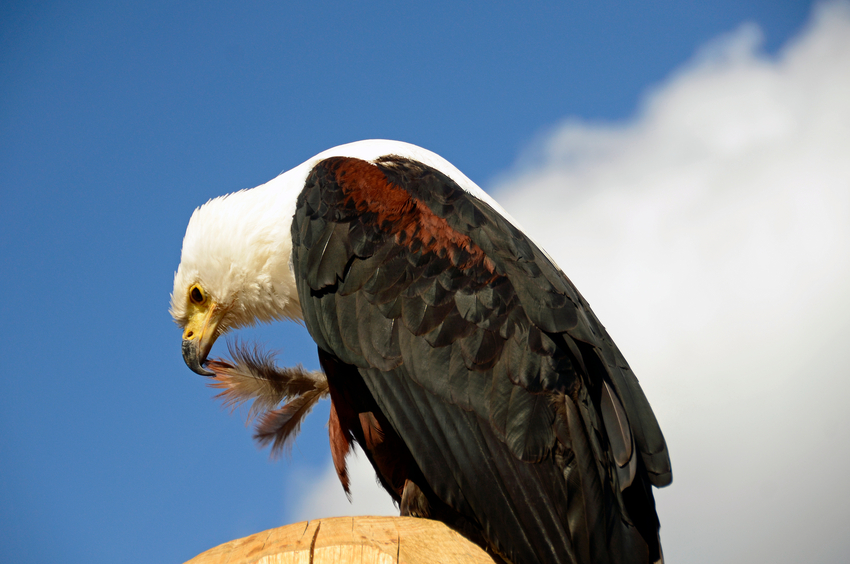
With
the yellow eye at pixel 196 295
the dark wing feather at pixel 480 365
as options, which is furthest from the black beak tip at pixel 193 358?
the dark wing feather at pixel 480 365

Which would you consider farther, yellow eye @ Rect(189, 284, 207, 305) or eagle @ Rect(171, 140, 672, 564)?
yellow eye @ Rect(189, 284, 207, 305)

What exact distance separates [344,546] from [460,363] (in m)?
1.14

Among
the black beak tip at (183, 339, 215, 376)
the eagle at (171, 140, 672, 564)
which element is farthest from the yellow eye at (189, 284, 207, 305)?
the eagle at (171, 140, 672, 564)

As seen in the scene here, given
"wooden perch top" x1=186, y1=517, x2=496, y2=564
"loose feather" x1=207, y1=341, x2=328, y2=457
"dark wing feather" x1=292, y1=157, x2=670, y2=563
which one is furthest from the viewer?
"loose feather" x1=207, y1=341, x2=328, y2=457

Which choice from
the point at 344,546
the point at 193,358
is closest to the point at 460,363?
the point at 344,546

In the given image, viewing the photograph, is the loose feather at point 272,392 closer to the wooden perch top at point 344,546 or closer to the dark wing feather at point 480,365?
the dark wing feather at point 480,365

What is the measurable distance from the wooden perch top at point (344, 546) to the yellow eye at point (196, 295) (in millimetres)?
2491

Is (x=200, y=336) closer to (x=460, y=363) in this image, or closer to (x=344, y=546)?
(x=460, y=363)

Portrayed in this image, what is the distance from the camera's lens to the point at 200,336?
4570 mm

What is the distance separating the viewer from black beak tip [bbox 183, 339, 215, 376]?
4.61 meters

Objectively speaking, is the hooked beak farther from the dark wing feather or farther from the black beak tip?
the dark wing feather

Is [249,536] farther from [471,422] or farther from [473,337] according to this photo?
[473,337]

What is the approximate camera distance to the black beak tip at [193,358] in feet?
15.1

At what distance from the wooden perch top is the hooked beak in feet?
8.06
